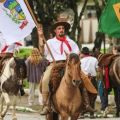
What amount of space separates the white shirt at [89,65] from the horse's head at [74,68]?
6766 millimetres

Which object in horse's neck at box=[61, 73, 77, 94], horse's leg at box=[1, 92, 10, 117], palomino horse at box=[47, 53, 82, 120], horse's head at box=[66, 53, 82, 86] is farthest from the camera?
horse's leg at box=[1, 92, 10, 117]

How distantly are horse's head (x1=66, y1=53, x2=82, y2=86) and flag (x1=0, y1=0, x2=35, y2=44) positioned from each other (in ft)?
9.09

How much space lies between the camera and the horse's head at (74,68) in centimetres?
1460

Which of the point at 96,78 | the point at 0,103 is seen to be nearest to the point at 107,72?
the point at 96,78

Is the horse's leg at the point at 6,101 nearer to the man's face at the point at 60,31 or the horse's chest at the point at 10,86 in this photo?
the horse's chest at the point at 10,86

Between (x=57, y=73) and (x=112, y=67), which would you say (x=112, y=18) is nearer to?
(x=112, y=67)

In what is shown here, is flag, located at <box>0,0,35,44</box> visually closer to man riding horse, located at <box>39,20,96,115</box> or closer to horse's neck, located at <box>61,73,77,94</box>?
man riding horse, located at <box>39,20,96,115</box>

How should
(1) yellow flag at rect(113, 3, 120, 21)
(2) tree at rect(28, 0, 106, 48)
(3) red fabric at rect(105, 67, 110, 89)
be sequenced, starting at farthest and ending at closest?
(2) tree at rect(28, 0, 106, 48) → (3) red fabric at rect(105, 67, 110, 89) → (1) yellow flag at rect(113, 3, 120, 21)

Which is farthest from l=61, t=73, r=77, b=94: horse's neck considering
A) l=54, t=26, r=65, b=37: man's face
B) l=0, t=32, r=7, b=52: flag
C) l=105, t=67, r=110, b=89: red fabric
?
l=105, t=67, r=110, b=89: red fabric

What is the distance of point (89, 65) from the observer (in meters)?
21.9

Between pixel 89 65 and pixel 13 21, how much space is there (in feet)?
15.4

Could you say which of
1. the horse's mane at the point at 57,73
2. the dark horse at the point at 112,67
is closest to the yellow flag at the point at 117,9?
the dark horse at the point at 112,67

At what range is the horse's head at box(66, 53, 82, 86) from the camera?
1460 cm

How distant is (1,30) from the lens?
58.4ft
